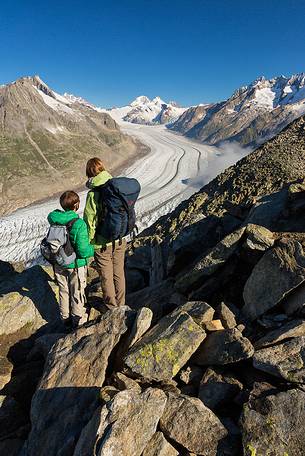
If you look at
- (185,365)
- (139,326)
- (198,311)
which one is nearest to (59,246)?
(139,326)

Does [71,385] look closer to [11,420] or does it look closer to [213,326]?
[11,420]

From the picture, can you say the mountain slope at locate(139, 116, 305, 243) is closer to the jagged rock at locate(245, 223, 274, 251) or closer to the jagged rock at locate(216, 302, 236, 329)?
the jagged rock at locate(245, 223, 274, 251)

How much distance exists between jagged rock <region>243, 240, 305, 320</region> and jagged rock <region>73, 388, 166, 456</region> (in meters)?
2.51

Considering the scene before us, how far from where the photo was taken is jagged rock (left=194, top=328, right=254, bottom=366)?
15.4 ft

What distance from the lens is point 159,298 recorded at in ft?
26.8

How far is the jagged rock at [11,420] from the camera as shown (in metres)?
5.62

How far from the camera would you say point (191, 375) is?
4953 millimetres

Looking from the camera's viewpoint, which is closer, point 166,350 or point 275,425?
point 275,425

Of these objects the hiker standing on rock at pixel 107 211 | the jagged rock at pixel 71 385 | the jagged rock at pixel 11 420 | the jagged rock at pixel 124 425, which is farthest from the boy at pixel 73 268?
the jagged rock at pixel 124 425

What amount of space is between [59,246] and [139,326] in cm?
244

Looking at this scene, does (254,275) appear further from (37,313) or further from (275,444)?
(37,313)

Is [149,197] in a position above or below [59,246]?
below

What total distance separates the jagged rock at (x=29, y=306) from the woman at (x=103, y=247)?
2626mm

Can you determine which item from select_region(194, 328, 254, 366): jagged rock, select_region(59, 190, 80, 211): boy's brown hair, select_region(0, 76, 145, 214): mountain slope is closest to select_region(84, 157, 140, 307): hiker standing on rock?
select_region(59, 190, 80, 211): boy's brown hair
